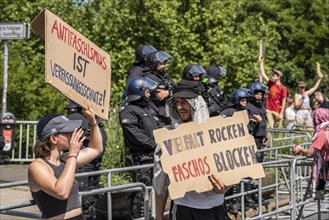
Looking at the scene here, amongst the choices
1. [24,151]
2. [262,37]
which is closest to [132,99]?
[24,151]

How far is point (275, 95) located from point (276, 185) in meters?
6.58

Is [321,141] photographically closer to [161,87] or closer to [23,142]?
[161,87]

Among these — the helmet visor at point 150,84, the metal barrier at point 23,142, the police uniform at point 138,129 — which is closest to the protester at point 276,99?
the metal barrier at point 23,142

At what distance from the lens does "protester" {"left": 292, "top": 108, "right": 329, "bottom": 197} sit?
9.56 meters

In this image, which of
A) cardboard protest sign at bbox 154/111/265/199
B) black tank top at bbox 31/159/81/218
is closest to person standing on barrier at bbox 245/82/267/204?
cardboard protest sign at bbox 154/111/265/199

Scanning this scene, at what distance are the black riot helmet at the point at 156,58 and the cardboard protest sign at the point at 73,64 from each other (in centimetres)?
372

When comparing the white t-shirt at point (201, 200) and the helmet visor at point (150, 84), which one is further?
the helmet visor at point (150, 84)

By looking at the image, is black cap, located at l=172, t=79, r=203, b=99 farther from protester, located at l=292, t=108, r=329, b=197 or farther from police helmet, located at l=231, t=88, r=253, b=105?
police helmet, located at l=231, t=88, r=253, b=105

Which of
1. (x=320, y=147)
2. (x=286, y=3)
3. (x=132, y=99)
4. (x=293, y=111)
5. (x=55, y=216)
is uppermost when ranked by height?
(x=286, y=3)

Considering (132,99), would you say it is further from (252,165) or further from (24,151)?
(24,151)

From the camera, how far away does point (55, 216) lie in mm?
5188

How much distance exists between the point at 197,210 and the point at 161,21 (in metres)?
18.4

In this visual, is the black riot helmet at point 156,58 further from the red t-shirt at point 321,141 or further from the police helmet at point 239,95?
the red t-shirt at point 321,141

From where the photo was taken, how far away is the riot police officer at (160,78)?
9.66 metres
